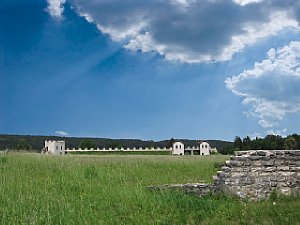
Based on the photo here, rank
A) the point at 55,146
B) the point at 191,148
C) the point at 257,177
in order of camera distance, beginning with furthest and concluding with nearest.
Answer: the point at 191,148
the point at 55,146
the point at 257,177

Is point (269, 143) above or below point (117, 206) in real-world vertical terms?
above

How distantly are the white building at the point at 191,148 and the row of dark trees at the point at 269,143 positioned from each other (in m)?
17.6

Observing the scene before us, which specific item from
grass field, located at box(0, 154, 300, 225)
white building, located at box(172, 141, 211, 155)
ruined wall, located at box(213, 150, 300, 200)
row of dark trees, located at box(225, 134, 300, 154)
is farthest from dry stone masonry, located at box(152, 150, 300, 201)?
white building, located at box(172, 141, 211, 155)

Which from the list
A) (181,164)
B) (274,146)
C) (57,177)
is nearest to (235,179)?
(57,177)

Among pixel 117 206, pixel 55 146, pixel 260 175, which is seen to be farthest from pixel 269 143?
pixel 117 206

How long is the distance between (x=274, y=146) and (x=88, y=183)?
55.4 meters

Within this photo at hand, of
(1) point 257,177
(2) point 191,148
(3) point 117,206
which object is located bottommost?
(3) point 117,206

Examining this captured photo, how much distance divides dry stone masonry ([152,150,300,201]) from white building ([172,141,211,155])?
3101 inches

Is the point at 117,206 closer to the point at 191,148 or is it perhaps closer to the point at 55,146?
the point at 55,146

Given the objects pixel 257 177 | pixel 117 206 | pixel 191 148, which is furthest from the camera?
pixel 191 148

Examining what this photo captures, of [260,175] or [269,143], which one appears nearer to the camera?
[260,175]

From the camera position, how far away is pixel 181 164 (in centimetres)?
2853

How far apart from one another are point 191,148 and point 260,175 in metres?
88.8

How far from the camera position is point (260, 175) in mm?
16016
